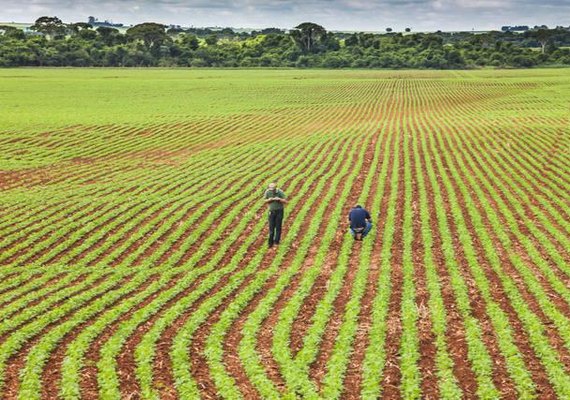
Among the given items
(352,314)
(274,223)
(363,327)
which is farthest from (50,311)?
(274,223)

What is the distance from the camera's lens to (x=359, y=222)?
17828 millimetres

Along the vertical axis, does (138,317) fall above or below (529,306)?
below

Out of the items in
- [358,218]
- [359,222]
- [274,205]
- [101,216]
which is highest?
[274,205]

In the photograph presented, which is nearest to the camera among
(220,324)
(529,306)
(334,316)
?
(220,324)

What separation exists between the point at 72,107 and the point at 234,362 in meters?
56.6

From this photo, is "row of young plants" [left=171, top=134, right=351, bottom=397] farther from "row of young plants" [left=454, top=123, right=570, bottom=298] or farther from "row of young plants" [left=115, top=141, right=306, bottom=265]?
"row of young plants" [left=454, top=123, right=570, bottom=298]

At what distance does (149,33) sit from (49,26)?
137 ft

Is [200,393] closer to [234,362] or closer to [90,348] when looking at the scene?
[234,362]

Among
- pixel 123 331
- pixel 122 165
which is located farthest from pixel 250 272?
pixel 122 165

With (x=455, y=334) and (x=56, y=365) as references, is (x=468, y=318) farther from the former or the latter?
(x=56, y=365)

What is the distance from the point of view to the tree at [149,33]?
17000cm

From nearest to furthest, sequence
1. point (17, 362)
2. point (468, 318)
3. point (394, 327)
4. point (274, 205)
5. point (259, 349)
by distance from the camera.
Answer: point (17, 362)
point (259, 349)
point (394, 327)
point (468, 318)
point (274, 205)

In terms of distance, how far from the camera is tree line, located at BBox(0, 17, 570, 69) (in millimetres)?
146875

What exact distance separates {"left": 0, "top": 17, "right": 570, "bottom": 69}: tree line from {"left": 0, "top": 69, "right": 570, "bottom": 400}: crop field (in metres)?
117
